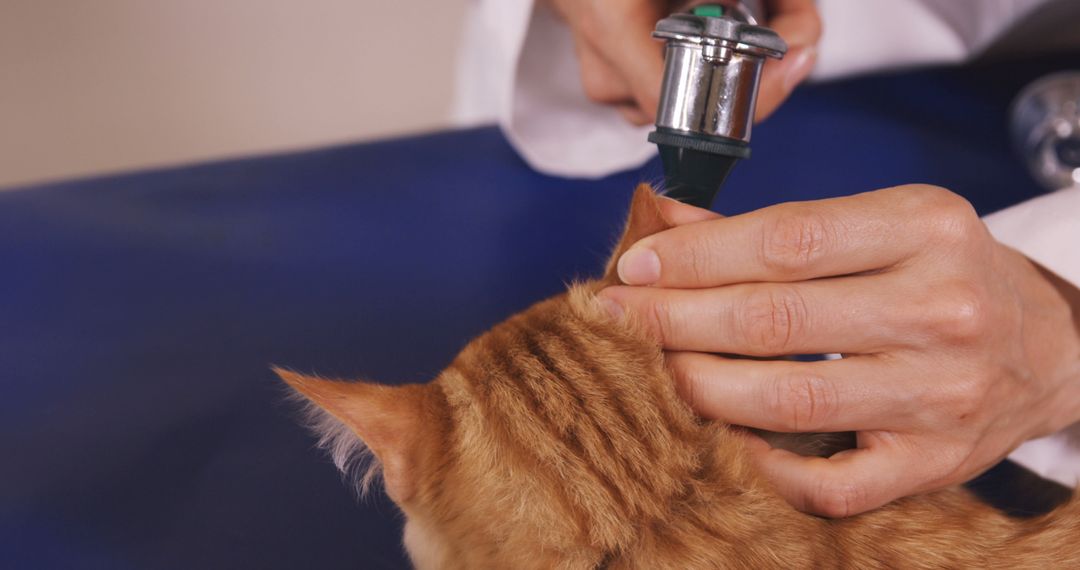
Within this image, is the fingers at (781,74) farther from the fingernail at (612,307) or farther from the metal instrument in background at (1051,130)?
the metal instrument in background at (1051,130)

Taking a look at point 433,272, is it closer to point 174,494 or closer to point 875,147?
point 174,494

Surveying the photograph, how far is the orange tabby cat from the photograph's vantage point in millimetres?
532

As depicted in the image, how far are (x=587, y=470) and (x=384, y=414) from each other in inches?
5.1

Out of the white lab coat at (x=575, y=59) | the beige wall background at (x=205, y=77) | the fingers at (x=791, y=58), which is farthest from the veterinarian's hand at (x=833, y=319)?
the beige wall background at (x=205, y=77)

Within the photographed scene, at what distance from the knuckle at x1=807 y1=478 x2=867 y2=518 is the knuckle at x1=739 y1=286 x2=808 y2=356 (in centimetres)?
10

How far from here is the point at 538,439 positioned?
542mm

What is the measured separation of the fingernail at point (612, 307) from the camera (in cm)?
60

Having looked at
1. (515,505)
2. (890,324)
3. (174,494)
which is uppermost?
(890,324)

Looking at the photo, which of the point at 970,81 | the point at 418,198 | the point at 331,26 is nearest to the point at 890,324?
the point at 418,198

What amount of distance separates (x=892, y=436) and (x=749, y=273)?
0.17 m

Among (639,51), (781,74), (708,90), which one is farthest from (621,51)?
(708,90)

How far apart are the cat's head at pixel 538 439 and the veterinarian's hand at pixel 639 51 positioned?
28 centimetres

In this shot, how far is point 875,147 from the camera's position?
1246 millimetres

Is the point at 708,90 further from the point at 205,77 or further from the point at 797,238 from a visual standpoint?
the point at 205,77
